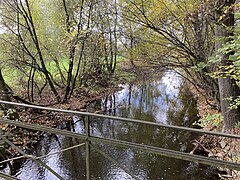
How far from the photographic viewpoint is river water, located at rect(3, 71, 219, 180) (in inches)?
170

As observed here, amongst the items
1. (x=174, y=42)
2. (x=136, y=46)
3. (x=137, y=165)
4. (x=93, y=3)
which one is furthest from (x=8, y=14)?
(x=137, y=165)

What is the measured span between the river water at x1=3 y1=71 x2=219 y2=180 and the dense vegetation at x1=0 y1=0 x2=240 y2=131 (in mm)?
1131

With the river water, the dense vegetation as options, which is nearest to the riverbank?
the river water

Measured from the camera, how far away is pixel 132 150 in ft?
17.0

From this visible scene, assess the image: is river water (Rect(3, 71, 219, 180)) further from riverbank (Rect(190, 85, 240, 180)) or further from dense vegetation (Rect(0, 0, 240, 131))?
dense vegetation (Rect(0, 0, 240, 131))

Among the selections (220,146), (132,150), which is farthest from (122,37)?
(220,146)

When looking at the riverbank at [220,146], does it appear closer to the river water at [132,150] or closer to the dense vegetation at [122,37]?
the river water at [132,150]

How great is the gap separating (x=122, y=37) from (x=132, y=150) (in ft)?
14.3

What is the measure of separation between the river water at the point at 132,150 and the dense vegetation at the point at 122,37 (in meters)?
1.13

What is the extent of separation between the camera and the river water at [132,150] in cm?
433

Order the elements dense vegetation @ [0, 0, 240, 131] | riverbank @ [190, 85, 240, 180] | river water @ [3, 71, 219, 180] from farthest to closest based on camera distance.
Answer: dense vegetation @ [0, 0, 240, 131] → river water @ [3, 71, 219, 180] → riverbank @ [190, 85, 240, 180]

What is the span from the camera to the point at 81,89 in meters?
10.6

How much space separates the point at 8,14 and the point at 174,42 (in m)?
5.02

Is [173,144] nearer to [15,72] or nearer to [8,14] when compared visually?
[15,72]
